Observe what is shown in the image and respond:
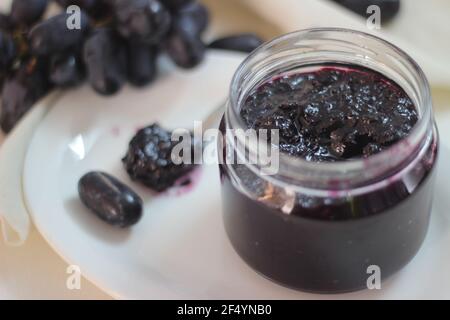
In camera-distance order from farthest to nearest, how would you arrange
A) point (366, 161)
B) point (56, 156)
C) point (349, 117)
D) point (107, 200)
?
point (56, 156), point (107, 200), point (349, 117), point (366, 161)

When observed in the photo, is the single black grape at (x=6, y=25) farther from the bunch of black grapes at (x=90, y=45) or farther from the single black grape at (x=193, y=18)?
the single black grape at (x=193, y=18)

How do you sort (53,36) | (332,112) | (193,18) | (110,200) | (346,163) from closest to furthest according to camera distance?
(346,163)
(332,112)
(110,200)
(53,36)
(193,18)

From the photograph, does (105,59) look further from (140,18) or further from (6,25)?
(6,25)

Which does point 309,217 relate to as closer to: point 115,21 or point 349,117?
point 349,117

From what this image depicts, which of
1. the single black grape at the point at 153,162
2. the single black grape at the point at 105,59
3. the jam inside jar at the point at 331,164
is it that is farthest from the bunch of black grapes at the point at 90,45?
the jam inside jar at the point at 331,164

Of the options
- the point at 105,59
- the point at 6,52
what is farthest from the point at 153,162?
the point at 6,52
